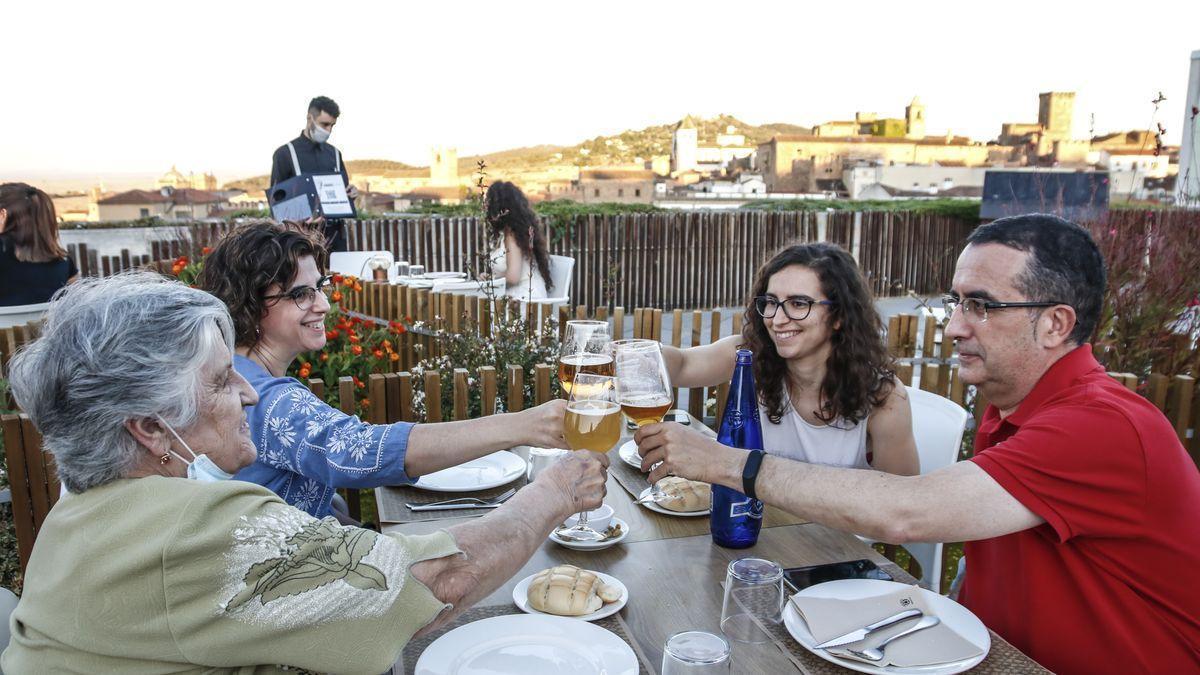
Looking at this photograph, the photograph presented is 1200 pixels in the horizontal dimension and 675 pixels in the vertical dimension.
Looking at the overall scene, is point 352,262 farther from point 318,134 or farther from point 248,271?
point 248,271

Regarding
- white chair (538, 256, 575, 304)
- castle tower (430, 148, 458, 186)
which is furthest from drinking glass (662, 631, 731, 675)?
castle tower (430, 148, 458, 186)

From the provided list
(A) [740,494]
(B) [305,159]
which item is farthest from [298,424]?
A: (B) [305,159]

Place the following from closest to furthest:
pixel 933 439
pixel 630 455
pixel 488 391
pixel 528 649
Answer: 1. pixel 528 649
2. pixel 630 455
3. pixel 933 439
4. pixel 488 391

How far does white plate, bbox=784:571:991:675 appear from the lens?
4.45 feet

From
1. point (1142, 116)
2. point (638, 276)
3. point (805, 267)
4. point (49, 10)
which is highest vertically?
point (49, 10)

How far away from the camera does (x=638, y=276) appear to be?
11.6 m

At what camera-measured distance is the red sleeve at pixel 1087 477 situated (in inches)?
62.7

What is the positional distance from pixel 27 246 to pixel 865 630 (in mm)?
6134

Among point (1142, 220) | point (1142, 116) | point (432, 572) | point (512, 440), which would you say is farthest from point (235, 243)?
point (1142, 220)

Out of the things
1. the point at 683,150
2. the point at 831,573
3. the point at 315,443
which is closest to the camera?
the point at 831,573

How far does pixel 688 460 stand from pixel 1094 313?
1.03 m

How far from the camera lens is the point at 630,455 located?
2512mm

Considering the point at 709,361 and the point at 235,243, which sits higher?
the point at 235,243

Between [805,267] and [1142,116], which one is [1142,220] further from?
[805,267]
